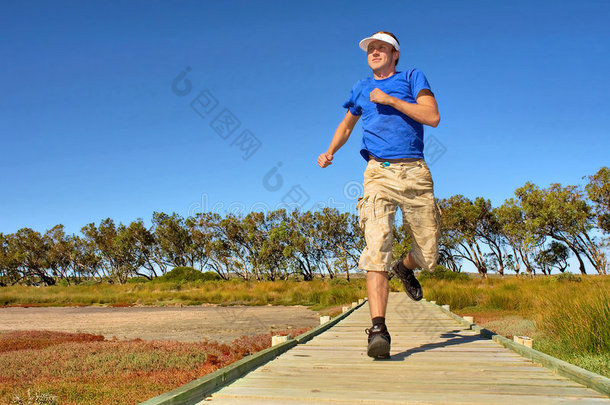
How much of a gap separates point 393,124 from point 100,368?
21.3 ft

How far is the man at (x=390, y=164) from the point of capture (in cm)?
357

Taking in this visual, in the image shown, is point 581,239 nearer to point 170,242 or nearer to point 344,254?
point 344,254

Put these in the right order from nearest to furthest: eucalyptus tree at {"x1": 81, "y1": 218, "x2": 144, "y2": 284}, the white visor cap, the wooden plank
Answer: the wooden plank
the white visor cap
eucalyptus tree at {"x1": 81, "y1": 218, "x2": 144, "y2": 284}

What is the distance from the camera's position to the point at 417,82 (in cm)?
378

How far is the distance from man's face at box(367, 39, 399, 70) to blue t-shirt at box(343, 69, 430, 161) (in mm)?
126

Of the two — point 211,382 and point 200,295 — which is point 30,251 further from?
point 211,382

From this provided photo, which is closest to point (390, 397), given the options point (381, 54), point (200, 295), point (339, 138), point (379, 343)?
point (379, 343)

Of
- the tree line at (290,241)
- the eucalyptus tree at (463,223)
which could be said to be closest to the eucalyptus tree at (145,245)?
the tree line at (290,241)

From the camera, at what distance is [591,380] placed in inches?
93.1

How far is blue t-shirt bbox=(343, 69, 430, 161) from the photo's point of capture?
3725 mm

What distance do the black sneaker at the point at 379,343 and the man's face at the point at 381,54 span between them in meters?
2.18

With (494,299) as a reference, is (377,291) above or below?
above

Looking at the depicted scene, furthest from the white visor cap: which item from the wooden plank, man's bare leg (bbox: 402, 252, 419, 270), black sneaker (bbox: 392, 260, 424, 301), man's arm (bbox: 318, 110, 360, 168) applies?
the wooden plank

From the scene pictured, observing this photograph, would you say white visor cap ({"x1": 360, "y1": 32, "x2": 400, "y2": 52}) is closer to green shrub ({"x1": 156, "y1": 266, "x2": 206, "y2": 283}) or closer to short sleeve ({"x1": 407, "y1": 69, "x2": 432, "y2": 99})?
short sleeve ({"x1": 407, "y1": 69, "x2": 432, "y2": 99})
